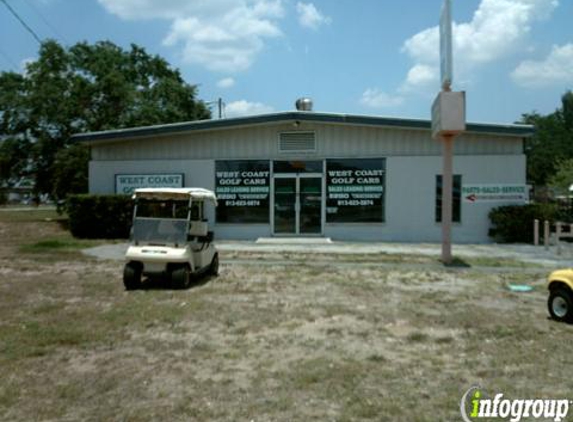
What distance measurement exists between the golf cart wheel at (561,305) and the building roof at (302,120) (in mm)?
11303

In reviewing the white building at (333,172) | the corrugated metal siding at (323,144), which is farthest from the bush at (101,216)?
the corrugated metal siding at (323,144)

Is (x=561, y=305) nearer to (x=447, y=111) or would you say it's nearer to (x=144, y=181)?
(x=447, y=111)

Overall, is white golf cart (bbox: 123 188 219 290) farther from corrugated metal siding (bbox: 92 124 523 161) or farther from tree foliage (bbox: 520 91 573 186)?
tree foliage (bbox: 520 91 573 186)

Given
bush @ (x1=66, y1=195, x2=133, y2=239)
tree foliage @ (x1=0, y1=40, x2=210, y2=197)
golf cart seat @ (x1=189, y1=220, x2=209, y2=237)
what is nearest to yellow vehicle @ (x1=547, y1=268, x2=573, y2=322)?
golf cart seat @ (x1=189, y1=220, x2=209, y2=237)

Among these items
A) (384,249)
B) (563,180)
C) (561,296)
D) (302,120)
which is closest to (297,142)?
(302,120)

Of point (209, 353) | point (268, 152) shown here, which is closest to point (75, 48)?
point (268, 152)

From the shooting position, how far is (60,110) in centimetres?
2719

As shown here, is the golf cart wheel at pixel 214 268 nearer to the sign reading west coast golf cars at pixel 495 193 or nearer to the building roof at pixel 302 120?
the building roof at pixel 302 120

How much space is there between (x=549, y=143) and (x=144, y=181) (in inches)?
2343

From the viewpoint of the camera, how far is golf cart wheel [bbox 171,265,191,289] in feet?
32.1

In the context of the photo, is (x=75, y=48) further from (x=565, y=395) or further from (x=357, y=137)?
(x=565, y=395)

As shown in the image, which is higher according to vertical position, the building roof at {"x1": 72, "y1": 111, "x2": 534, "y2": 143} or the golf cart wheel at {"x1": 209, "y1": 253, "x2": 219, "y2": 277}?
the building roof at {"x1": 72, "y1": 111, "x2": 534, "y2": 143}

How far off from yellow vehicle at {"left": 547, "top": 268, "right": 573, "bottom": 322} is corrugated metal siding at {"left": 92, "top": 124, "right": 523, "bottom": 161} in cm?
1173

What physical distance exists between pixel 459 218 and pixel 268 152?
269 inches
